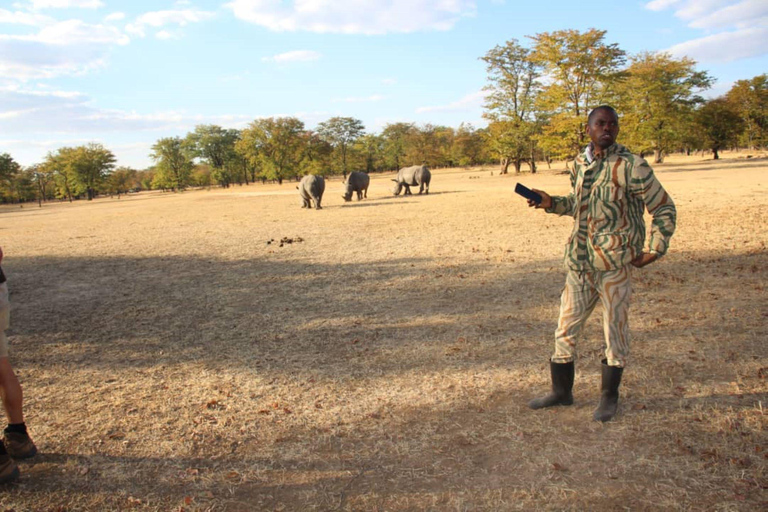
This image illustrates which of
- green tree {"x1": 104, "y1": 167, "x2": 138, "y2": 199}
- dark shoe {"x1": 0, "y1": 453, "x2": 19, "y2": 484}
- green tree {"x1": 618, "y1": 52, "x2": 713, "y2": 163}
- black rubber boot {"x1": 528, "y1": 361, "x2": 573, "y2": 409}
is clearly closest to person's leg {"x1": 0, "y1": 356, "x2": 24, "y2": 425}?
dark shoe {"x1": 0, "y1": 453, "x2": 19, "y2": 484}

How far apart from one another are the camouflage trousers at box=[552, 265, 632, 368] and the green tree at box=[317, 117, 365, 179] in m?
76.3

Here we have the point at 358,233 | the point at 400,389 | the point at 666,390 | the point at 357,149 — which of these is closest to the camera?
the point at 666,390

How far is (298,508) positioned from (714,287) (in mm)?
6314

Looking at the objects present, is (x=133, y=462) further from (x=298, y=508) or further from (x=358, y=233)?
(x=358, y=233)

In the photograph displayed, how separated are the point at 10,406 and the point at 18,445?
0.91 feet

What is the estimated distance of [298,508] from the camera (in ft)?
8.36

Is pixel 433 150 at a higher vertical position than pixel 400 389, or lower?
higher

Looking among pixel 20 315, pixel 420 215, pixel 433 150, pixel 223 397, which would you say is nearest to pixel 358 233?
pixel 420 215

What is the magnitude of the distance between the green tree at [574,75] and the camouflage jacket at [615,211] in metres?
34.2

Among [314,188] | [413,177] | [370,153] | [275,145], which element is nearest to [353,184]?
[314,188]

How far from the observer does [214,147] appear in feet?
274

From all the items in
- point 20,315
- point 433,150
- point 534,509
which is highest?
point 433,150

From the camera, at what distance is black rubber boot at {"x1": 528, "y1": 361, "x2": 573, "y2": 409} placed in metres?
3.38

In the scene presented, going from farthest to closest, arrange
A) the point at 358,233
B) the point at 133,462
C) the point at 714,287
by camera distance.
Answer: the point at 358,233 → the point at 714,287 → the point at 133,462
